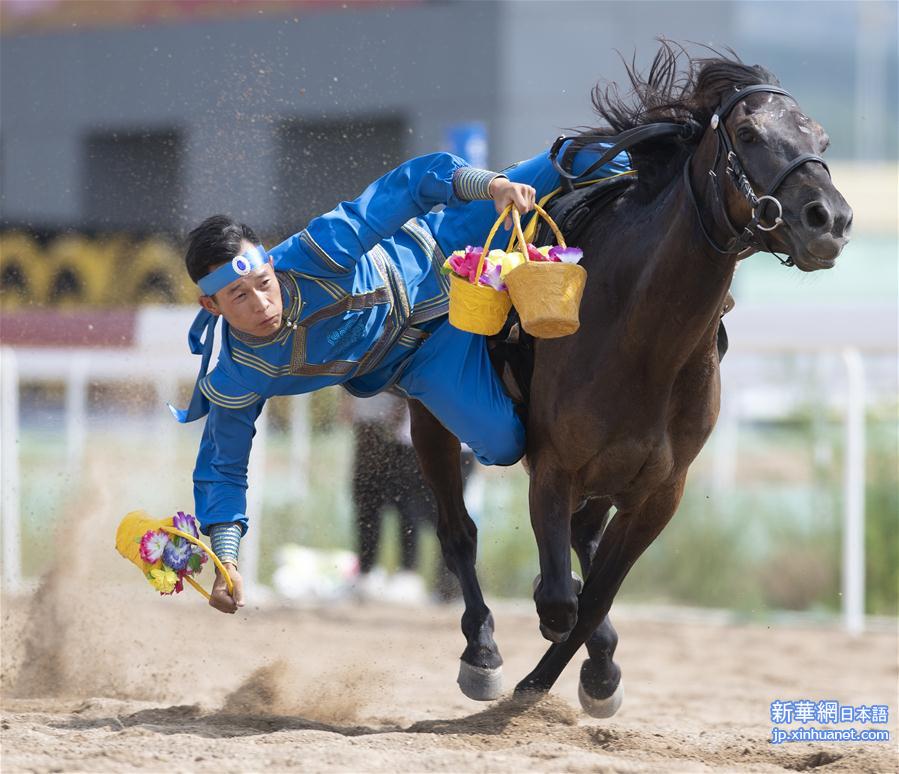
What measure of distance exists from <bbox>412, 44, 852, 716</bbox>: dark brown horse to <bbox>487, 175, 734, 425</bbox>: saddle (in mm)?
54

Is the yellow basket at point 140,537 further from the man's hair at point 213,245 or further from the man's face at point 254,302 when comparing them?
the man's hair at point 213,245

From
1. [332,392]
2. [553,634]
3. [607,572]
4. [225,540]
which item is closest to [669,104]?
[607,572]

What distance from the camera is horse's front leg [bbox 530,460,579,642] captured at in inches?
145

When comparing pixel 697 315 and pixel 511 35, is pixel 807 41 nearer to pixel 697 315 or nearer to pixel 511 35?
pixel 511 35

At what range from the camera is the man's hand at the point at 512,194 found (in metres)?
3.38

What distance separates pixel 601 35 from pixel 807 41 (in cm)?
3488

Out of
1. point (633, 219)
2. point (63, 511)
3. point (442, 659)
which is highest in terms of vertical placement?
point (633, 219)

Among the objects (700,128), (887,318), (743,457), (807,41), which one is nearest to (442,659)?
(887,318)

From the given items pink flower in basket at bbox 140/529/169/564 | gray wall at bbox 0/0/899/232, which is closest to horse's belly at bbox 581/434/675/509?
pink flower in basket at bbox 140/529/169/564

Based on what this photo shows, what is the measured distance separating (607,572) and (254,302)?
138cm

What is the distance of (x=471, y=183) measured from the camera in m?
3.52

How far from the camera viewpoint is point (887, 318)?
668cm

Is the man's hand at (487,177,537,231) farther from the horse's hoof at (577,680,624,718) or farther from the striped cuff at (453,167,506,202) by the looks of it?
the horse's hoof at (577,680,624,718)

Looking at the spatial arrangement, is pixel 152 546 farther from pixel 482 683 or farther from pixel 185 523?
pixel 482 683
